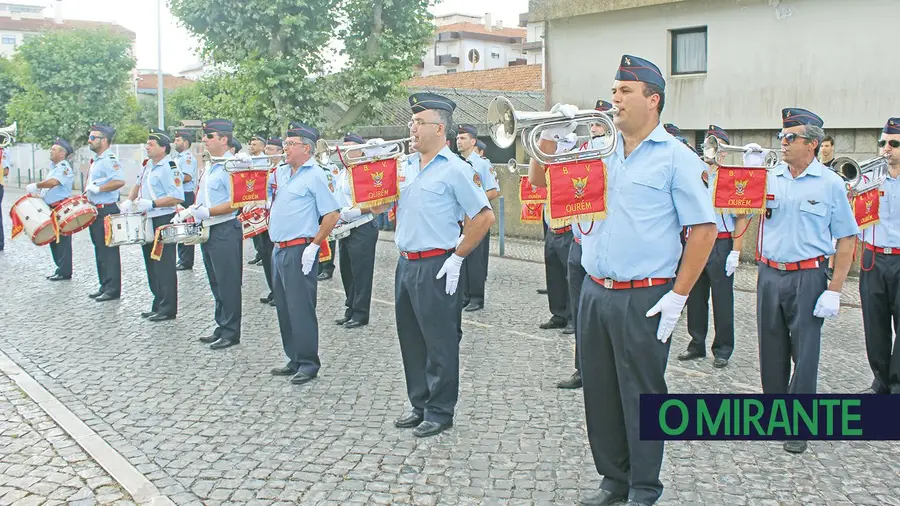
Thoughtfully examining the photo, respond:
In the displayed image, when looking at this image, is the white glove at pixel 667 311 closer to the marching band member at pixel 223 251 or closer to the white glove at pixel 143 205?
the marching band member at pixel 223 251

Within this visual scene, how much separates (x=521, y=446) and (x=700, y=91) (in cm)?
1243

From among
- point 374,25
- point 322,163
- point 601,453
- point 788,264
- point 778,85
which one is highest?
point 374,25

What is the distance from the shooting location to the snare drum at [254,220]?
11.0 m

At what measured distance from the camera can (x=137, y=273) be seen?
13.4m

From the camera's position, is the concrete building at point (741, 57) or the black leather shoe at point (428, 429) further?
the concrete building at point (741, 57)

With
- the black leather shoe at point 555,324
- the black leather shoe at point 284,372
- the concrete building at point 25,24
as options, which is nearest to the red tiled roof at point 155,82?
the concrete building at point 25,24

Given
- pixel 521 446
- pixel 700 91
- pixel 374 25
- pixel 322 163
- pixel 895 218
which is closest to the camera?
pixel 521 446

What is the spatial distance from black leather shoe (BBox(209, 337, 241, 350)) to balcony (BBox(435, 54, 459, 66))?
2576 inches

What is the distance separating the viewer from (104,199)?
11.6m

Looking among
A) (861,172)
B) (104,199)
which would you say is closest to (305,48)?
(104,199)

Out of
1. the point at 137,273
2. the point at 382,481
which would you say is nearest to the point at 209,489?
the point at 382,481

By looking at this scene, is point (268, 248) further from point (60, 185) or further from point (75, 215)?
point (60, 185)

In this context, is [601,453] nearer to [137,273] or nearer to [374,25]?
[137,273]

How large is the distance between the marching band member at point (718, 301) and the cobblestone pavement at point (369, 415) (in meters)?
0.23
